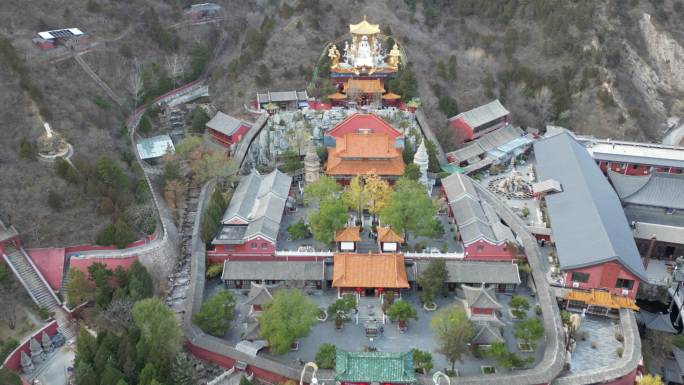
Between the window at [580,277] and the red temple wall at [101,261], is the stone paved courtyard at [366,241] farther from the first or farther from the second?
the red temple wall at [101,261]

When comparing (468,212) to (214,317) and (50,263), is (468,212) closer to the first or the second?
(214,317)

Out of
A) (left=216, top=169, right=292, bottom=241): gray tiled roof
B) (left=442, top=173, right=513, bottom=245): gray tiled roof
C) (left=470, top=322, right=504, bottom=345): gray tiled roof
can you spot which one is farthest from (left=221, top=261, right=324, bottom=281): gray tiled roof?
(left=442, top=173, right=513, bottom=245): gray tiled roof

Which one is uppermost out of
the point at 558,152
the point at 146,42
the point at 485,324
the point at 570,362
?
the point at 146,42

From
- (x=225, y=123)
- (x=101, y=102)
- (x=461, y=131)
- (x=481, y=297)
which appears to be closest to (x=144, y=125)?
A: (x=101, y=102)

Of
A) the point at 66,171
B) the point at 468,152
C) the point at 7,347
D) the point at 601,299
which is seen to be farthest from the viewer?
the point at 468,152

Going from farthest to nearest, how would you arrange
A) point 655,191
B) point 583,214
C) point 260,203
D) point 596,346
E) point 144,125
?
point 144,125 → point 655,191 → point 260,203 → point 583,214 → point 596,346

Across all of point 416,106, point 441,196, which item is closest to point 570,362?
point 441,196

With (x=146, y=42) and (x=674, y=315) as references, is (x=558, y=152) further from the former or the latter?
(x=146, y=42)
